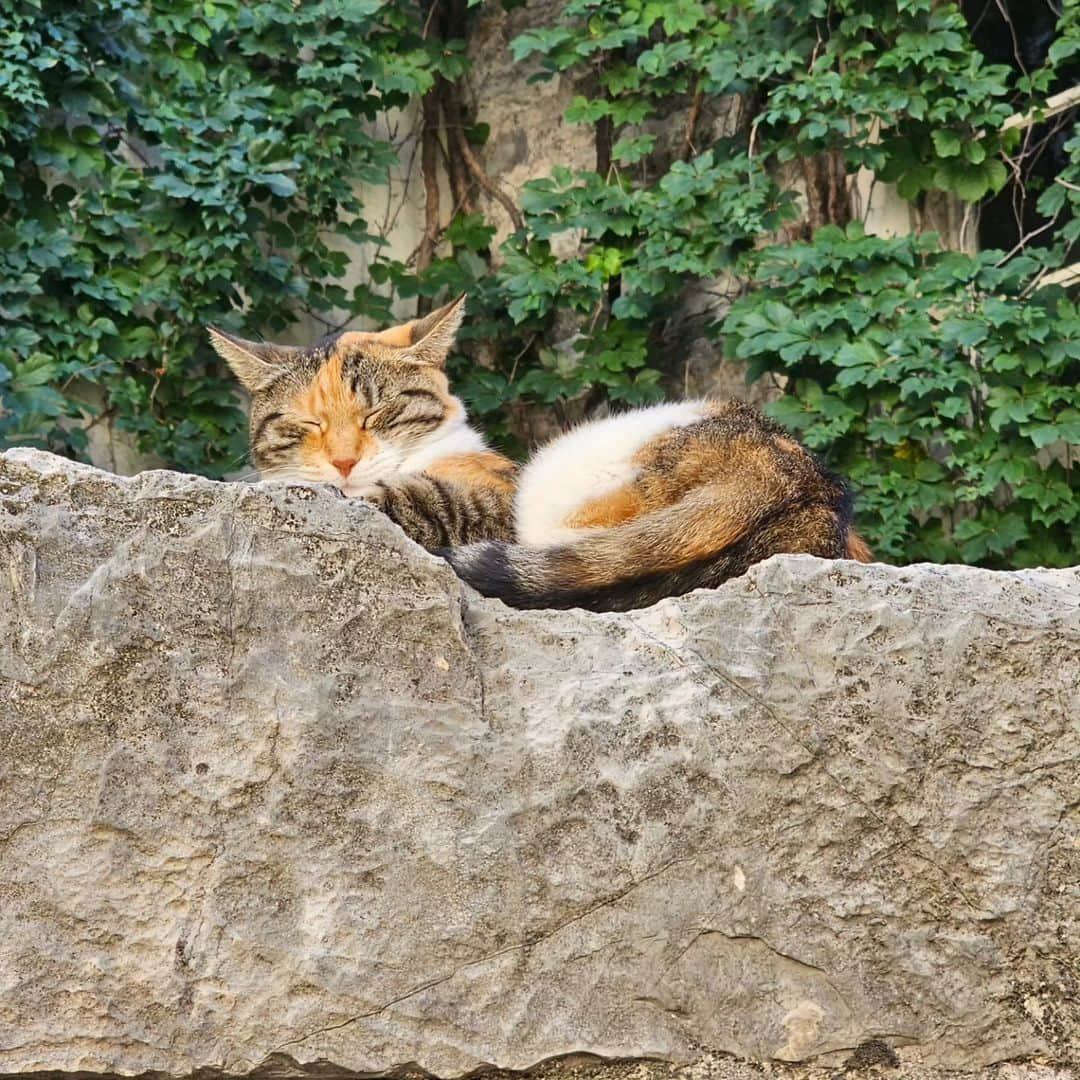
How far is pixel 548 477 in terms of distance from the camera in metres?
3.14

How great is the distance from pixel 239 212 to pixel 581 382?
140cm

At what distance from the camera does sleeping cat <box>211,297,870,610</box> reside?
2543 mm

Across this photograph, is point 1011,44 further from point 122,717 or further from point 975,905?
point 122,717

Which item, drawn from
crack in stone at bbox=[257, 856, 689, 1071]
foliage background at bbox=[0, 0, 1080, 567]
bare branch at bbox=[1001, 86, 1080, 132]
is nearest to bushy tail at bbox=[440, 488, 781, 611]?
crack in stone at bbox=[257, 856, 689, 1071]

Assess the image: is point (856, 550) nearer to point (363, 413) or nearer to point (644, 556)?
point (644, 556)

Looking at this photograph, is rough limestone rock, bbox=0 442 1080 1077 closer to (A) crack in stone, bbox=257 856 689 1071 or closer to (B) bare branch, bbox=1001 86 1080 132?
(A) crack in stone, bbox=257 856 689 1071

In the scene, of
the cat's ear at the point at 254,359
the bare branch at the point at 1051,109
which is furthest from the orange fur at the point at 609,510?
the bare branch at the point at 1051,109

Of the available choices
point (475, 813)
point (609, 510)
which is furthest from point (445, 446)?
point (475, 813)

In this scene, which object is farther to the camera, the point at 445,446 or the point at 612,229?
the point at 612,229

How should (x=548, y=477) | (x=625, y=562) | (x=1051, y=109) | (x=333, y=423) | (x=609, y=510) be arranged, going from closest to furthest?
1. (x=625, y=562)
2. (x=609, y=510)
3. (x=548, y=477)
4. (x=333, y=423)
5. (x=1051, y=109)

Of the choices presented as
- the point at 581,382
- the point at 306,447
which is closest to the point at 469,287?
the point at 581,382

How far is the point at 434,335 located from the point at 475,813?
202cm

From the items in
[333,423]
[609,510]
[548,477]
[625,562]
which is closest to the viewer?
[625,562]

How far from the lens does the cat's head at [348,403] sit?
3.69 m
